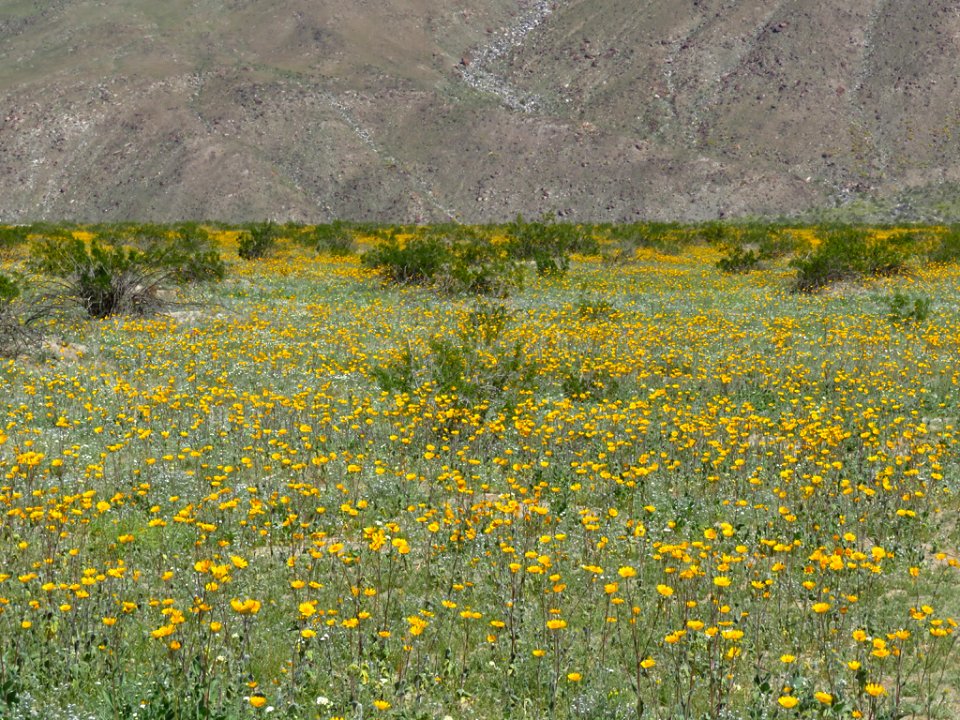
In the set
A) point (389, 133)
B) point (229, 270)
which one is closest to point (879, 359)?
point (229, 270)

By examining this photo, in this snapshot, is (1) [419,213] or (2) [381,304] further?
(1) [419,213]

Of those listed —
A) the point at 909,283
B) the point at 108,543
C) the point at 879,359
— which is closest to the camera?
the point at 108,543

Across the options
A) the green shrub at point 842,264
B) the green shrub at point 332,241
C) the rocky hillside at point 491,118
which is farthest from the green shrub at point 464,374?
the rocky hillside at point 491,118

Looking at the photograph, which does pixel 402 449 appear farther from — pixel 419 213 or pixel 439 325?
pixel 419 213

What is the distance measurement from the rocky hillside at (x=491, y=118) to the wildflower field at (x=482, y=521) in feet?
208

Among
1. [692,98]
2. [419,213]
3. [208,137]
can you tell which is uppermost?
[692,98]

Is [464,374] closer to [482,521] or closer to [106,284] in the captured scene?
[482,521]

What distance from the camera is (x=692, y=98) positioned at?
280 feet

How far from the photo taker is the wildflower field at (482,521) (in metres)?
4.03

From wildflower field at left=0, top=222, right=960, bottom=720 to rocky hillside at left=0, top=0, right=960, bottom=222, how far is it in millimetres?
63291

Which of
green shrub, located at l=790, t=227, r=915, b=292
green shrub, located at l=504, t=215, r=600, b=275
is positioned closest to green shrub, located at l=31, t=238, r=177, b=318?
green shrub, located at l=504, t=215, r=600, b=275

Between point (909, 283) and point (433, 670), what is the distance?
Answer: 21778 mm

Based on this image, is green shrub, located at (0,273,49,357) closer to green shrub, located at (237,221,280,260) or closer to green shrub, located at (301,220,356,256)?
green shrub, located at (237,221,280,260)

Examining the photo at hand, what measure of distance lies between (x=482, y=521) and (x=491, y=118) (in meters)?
82.9
